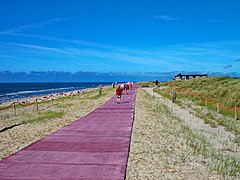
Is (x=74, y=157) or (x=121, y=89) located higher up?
(x=121, y=89)

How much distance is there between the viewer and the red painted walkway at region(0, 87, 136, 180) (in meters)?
5.01

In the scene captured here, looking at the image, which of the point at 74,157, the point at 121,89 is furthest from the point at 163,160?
the point at 121,89

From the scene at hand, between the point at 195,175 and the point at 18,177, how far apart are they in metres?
3.53

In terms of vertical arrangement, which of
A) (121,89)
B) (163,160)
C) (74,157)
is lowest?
(163,160)

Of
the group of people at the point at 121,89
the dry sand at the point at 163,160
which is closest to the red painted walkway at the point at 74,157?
the dry sand at the point at 163,160

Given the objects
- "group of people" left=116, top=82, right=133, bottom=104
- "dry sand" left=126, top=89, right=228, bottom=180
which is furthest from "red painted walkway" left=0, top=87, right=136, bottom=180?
"group of people" left=116, top=82, right=133, bottom=104

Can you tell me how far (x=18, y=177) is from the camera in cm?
484

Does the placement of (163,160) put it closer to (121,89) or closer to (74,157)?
(74,157)

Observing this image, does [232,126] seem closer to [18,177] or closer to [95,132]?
[95,132]

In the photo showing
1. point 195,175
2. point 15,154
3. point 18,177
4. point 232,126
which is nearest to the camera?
point 18,177

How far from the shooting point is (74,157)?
606 cm

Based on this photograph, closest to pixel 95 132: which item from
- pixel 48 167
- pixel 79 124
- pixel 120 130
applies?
pixel 120 130

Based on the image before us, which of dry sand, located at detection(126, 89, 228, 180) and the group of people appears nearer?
dry sand, located at detection(126, 89, 228, 180)

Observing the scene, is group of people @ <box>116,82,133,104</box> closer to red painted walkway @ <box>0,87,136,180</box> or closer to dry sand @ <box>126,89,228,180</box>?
red painted walkway @ <box>0,87,136,180</box>
